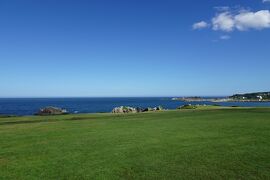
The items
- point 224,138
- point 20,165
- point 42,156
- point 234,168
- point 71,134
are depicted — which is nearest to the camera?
point 234,168

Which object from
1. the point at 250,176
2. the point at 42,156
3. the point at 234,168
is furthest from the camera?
the point at 42,156

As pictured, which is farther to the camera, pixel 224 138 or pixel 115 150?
pixel 224 138

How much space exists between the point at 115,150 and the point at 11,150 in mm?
5393

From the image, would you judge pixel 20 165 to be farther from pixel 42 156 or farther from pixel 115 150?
pixel 115 150

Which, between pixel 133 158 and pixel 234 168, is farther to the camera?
pixel 133 158

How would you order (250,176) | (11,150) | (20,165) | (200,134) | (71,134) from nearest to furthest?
(250,176) < (20,165) < (11,150) < (200,134) < (71,134)

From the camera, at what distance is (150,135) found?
2005 cm

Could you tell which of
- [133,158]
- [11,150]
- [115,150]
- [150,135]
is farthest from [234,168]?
[11,150]

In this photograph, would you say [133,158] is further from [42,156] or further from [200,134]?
[200,134]

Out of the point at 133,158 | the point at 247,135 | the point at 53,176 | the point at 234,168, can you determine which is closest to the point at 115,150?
the point at 133,158

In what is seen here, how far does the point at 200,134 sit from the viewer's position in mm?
19672

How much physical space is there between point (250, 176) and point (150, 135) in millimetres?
9420

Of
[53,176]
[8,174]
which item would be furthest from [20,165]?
[53,176]

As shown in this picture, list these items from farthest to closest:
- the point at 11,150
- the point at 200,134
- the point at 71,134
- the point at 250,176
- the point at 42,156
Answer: the point at 71,134 < the point at 200,134 < the point at 11,150 < the point at 42,156 < the point at 250,176
